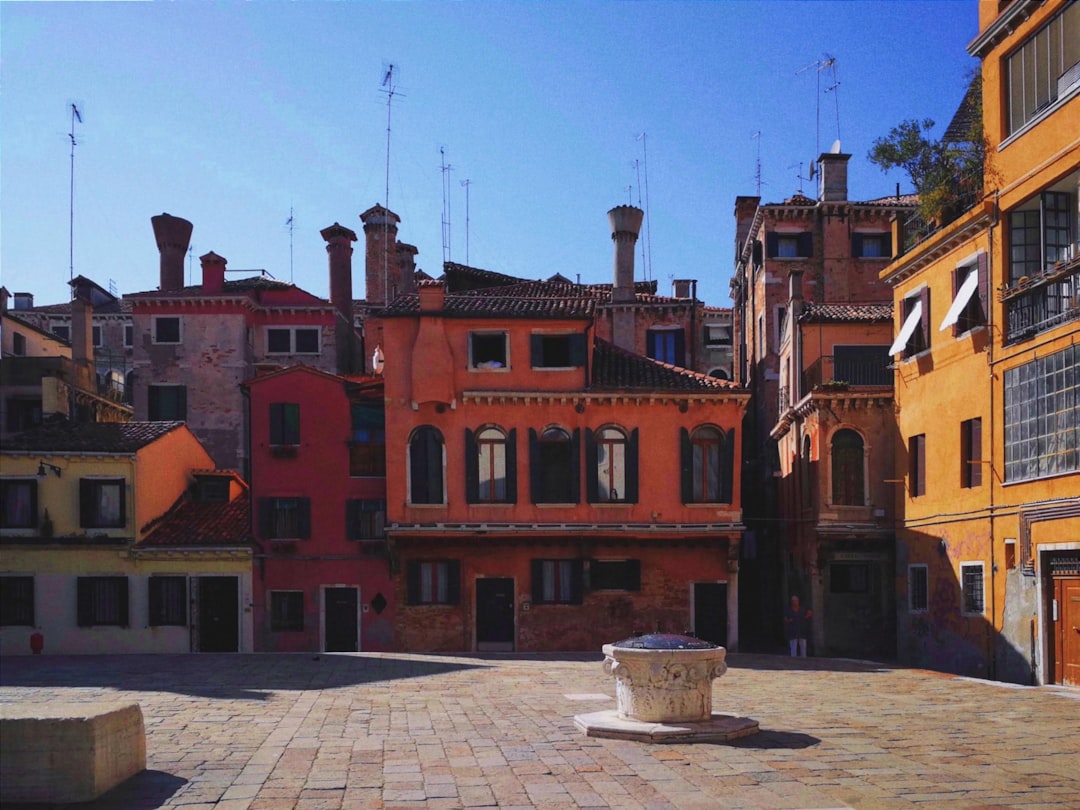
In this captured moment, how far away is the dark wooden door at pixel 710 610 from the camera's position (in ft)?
97.5

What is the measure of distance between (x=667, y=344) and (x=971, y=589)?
18324mm

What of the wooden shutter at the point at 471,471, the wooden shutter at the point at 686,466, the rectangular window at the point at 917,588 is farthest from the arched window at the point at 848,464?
A: the wooden shutter at the point at 471,471

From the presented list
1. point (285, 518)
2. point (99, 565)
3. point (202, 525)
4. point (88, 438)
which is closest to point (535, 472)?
point (285, 518)

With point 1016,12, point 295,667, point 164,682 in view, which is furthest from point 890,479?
point 164,682

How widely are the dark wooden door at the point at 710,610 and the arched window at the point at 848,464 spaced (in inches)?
158

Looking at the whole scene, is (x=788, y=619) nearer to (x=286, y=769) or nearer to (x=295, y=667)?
(x=295, y=667)

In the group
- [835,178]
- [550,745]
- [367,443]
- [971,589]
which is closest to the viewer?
[550,745]

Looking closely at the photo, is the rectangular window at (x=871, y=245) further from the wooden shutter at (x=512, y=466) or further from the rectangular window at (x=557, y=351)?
the wooden shutter at (x=512, y=466)

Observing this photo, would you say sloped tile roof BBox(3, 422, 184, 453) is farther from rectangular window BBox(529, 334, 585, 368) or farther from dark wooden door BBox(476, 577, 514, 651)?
rectangular window BBox(529, 334, 585, 368)

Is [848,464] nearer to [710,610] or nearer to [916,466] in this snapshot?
[916,466]

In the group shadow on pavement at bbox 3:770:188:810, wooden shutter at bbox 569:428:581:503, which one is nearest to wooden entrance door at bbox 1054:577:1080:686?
wooden shutter at bbox 569:428:581:503

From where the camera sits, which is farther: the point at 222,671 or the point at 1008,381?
the point at 222,671

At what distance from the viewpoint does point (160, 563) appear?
99.9 ft

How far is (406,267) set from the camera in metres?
46.2
